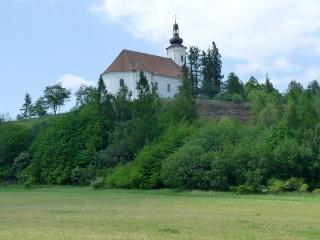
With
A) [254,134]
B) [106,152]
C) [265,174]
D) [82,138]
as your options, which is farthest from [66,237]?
[82,138]

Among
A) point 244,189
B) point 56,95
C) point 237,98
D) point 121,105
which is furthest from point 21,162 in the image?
point 237,98

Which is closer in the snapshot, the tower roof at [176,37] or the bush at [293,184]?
the bush at [293,184]

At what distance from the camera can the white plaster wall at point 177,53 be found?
126 m

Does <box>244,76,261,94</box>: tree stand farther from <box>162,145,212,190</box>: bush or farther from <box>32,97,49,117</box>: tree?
<box>162,145,212,190</box>: bush

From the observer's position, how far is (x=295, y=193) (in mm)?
56375

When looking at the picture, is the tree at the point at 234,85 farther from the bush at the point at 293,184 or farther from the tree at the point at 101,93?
the bush at the point at 293,184

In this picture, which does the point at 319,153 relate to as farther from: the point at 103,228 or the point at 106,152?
the point at 103,228

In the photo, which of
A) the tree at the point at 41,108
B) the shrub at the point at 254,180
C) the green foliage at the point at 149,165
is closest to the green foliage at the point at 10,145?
the green foliage at the point at 149,165

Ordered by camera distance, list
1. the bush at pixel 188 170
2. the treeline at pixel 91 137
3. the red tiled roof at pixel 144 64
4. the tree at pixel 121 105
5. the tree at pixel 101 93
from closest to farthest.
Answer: the bush at pixel 188 170 → the treeline at pixel 91 137 → the tree at pixel 121 105 → the tree at pixel 101 93 → the red tiled roof at pixel 144 64

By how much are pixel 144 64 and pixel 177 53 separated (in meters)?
16.3

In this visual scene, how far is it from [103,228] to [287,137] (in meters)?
49.4

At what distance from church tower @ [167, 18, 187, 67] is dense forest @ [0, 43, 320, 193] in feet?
52.5

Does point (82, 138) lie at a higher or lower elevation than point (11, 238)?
higher

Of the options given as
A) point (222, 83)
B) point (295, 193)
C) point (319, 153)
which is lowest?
point (295, 193)
